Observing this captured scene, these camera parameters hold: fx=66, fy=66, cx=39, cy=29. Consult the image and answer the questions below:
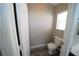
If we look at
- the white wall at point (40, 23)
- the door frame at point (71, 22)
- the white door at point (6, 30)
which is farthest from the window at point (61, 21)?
the white door at point (6, 30)

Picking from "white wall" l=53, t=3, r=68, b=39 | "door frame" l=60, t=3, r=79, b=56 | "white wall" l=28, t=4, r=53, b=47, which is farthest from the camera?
"white wall" l=28, t=4, r=53, b=47

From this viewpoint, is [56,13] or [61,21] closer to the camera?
[61,21]

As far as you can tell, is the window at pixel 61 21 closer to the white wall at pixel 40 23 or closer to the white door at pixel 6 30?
the white wall at pixel 40 23

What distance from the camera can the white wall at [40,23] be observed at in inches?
103

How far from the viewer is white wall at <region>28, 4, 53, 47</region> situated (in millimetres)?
2604

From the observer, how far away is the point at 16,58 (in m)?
0.60

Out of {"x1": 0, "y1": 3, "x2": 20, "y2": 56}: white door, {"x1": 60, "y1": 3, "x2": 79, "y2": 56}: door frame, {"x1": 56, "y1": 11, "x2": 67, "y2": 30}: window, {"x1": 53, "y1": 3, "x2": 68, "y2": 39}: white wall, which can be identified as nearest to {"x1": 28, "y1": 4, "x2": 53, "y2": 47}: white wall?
{"x1": 53, "y1": 3, "x2": 68, "y2": 39}: white wall

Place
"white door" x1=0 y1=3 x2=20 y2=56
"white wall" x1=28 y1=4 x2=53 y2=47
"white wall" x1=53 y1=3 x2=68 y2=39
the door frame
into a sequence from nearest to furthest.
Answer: "white door" x1=0 y1=3 x2=20 y2=56, the door frame, "white wall" x1=53 y1=3 x2=68 y2=39, "white wall" x1=28 y1=4 x2=53 y2=47

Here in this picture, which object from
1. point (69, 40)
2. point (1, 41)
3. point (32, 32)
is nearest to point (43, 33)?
point (32, 32)

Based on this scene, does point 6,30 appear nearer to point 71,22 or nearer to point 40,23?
point 71,22

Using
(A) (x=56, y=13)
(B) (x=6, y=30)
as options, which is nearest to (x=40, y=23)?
(A) (x=56, y=13)

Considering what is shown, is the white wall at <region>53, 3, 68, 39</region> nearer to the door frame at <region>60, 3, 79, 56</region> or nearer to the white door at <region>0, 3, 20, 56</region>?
the door frame at <region>60, 3, 79, 56</region>

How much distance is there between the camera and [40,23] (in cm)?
278

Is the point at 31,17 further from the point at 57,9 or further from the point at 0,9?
the point at 0,9
